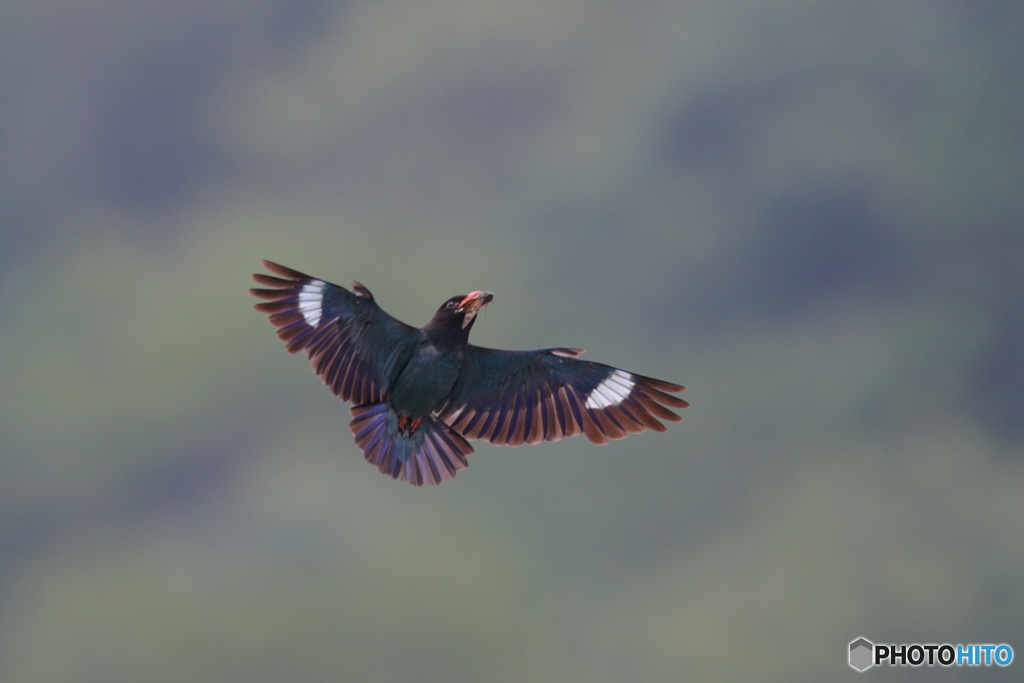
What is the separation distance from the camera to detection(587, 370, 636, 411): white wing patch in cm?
1476

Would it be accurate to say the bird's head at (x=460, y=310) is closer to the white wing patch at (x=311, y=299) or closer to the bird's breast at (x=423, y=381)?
the bird's breast at (x=423, y=381)

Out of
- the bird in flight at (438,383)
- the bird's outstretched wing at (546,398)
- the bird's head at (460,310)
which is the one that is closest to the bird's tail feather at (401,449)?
the bird in flight at (438,383)

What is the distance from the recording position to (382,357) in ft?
47.5

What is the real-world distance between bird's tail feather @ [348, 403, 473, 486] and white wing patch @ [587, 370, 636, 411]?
1.74 meters

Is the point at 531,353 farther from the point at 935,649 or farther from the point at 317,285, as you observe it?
the point at 935,649

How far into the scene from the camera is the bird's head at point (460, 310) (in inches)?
555

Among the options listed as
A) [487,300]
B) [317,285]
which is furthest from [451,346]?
[317,285]

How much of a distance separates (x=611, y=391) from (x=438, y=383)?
2.10 metres

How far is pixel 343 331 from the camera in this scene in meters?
14.4

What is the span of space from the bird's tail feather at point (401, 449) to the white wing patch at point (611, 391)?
1.74 meters

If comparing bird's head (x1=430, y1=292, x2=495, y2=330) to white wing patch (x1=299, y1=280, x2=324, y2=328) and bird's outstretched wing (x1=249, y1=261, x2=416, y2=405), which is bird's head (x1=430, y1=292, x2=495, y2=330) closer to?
bird's outstretched wing (x1=249, y1=261, x2=416, y2=405)

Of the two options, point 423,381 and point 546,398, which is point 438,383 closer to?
point 423,381

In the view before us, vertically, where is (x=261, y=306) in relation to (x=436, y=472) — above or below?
above

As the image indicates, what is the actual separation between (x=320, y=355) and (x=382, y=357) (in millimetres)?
715
